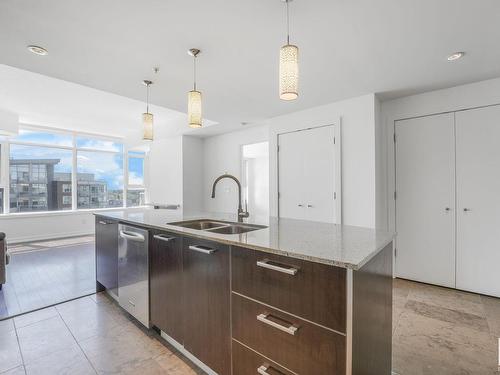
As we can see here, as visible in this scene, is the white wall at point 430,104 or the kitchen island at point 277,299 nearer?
the kitchen island at point 277,299

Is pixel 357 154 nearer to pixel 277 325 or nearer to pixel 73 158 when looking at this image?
pixel 277 325

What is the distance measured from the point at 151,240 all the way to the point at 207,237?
27.9 inches

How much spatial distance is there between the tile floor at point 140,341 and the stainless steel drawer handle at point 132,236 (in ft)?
2.47

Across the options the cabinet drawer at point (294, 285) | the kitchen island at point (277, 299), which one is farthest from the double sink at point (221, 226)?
the cabinet drawer at point (294, 285)

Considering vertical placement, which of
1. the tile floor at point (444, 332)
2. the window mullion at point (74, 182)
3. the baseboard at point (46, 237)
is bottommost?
the tile floor at point (444, 332)

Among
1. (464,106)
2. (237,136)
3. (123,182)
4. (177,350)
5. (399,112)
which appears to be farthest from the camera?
(123,182)

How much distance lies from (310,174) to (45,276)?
384cm

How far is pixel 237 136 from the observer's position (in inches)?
208

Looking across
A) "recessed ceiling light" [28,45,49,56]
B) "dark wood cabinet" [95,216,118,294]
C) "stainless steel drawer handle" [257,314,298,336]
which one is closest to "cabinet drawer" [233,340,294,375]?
"stainless steel drawer handle" [257,314,298,336]

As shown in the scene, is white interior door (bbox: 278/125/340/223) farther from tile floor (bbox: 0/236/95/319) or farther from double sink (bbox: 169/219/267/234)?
tile floor (bbox: 0/236/95/319)

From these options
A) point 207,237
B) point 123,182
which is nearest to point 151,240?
point 207,237

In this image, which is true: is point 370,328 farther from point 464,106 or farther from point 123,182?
point 123,182

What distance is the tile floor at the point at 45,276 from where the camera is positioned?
8.59 ft

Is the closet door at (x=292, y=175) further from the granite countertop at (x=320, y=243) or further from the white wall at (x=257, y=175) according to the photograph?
the granite countertop at (x=320, y=243)
